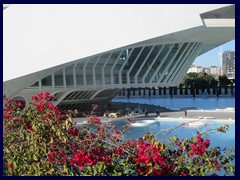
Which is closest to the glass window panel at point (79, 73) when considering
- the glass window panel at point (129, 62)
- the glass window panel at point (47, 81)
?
the glass window panel at point (47, 81)

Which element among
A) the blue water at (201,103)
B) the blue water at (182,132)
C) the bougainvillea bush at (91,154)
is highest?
the bougainvillea bush at (91,154)

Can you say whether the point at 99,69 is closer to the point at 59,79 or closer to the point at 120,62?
the point at 120,62

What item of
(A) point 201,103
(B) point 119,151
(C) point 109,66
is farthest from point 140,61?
(B) point 119,151

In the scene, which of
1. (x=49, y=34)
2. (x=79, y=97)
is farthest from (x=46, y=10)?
(x=79, y=97)

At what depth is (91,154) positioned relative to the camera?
3906 mm

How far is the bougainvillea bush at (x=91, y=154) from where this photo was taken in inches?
153

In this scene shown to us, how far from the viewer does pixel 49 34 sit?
8.88 meters

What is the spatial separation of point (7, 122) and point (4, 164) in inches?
28.1

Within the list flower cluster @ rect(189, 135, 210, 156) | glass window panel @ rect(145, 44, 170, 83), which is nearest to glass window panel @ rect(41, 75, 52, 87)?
glass window panel @ rect(145, 44, 170, 83)

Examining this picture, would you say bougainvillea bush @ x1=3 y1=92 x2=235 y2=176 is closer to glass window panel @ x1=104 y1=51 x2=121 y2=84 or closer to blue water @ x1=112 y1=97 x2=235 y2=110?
glass window panel @ x1=104 y1=51 x2=121 y2=84

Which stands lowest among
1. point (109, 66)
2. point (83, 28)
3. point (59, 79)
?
point (59, 79)

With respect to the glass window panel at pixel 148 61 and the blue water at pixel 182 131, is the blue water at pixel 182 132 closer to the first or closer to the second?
the blue water at pixel 182 131

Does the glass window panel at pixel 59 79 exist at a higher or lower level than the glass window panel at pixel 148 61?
lower

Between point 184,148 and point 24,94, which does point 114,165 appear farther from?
point 24,94
